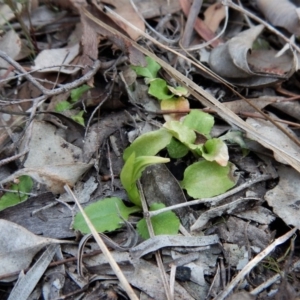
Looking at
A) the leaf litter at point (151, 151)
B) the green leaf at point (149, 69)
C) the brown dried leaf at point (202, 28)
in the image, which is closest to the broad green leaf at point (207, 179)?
the leaf litter at point (151, 151)

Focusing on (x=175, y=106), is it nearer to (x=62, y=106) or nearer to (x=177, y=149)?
(x=177, y=149)

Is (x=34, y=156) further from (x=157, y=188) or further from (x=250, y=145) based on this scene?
(x=250, y=145)

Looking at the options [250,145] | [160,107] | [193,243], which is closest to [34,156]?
[160,107]

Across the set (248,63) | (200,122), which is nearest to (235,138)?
(200,122)

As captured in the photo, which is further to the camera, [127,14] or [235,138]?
[127,14]

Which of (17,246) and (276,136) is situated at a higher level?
(276,136)

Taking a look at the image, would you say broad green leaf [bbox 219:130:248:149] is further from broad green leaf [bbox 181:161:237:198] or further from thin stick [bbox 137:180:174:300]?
thin stick [bbox 137:180:174:300]

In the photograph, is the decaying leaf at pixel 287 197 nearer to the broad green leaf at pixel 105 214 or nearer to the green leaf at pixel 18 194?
the broad green leaf at pixel 105 214
